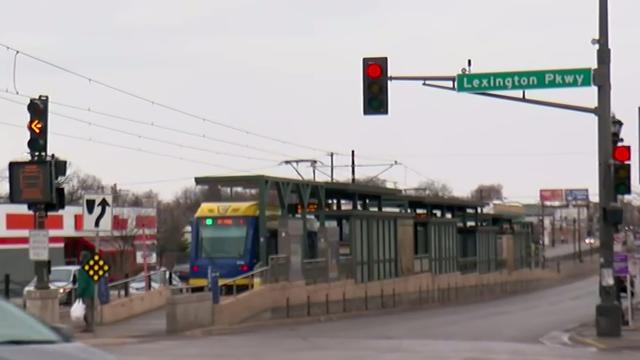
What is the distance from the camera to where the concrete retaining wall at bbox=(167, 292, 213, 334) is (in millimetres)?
27109

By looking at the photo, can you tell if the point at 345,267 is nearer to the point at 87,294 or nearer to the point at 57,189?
the point at 87,294

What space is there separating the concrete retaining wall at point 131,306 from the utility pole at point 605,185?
11135mm

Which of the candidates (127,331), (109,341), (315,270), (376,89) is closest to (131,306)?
(127,331)

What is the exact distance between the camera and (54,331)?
10.5 m

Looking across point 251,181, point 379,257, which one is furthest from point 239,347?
point 379,257

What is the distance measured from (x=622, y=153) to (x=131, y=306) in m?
14.6

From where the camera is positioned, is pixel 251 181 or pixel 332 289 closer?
pixel 251 181

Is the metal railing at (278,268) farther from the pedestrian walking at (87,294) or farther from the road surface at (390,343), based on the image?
the pedestrian walking at (87,294)

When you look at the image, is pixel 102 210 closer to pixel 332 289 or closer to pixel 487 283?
pixel 332 289

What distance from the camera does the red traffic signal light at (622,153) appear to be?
2594cm

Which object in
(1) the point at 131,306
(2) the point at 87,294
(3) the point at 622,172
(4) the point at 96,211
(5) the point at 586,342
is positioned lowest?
(5) the point at 586,342

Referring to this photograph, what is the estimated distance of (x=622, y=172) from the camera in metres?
25.8

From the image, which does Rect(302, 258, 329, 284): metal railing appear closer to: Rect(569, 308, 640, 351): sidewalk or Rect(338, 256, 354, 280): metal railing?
Rect(338, 256, 354, 280): metal railing

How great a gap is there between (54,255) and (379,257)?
20.2 m
